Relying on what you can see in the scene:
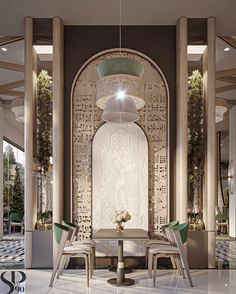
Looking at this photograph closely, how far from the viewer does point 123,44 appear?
Answer: 263 inches

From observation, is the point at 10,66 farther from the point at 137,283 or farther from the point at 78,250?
the point at 137,283

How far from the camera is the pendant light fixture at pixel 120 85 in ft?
16.0

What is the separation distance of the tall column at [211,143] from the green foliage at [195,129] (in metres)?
0.17

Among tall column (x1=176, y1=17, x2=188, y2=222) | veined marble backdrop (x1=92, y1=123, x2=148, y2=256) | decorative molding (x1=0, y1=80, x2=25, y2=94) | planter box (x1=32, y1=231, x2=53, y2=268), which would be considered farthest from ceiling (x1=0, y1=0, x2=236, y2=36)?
planter box (x1=32, y1=231, x2=53, y2=268)

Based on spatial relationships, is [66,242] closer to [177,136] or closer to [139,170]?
[139,170]

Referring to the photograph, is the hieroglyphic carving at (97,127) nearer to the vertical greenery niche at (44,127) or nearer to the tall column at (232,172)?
the vertical greenery niche at (44,127)

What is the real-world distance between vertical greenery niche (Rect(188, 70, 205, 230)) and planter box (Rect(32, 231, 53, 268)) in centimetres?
234

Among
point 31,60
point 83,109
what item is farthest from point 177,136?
point 31,60

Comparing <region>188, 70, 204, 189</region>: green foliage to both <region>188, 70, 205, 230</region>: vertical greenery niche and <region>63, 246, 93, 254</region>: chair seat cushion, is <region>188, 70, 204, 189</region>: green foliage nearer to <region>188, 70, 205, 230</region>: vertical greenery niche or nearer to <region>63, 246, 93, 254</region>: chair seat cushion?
<region>188, 70, 205, 230</region>: vertical greenery niche

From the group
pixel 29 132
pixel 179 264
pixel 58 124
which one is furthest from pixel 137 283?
pixel 29 132

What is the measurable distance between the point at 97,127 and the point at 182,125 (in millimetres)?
1436

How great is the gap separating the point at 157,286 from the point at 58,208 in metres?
2.06

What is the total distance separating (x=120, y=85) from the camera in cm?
483

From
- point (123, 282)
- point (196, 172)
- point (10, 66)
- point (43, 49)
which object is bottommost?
point (123, 282)
